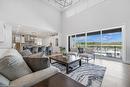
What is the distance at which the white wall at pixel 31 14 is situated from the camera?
5195mm

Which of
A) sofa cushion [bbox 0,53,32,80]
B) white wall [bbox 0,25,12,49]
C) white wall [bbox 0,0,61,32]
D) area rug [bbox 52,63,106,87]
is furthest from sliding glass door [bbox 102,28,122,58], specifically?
white wall [bbox 0,25,12,49]

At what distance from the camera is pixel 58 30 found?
802cm

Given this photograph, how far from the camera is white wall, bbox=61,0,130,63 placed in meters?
4.23

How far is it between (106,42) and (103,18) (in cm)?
158

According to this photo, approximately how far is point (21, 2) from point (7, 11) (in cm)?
119

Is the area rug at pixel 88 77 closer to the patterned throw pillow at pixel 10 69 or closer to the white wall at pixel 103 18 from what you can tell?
the patterned throw pillow at pixel 10 69

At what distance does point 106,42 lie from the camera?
17.7 ft

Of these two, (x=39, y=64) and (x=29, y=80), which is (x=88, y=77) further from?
(x=29, y=80)

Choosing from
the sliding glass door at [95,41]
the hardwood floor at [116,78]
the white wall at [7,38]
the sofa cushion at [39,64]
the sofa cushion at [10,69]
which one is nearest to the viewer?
the sofa cushion at [10,69]

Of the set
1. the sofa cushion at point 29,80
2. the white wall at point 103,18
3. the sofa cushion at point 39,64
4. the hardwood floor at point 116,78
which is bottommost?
the hardwood floor at point 116,78

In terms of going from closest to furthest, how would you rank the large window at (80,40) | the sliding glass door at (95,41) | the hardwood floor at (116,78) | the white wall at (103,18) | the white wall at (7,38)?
the hardwood floor at (116,78), the white wall at (103,18), the white wall at (7,38), the sliding glass door at (95,41), the large window at (80,40)

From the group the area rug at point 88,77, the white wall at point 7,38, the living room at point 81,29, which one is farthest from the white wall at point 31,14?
the area rug at point 88,77

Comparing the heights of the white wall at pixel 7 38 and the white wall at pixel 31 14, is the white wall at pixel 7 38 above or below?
below

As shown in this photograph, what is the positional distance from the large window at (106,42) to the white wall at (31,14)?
343cm
